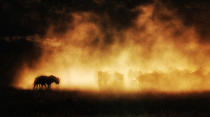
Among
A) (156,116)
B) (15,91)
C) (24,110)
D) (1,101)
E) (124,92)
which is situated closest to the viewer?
(156,116)

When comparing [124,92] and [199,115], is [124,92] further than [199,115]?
Yes

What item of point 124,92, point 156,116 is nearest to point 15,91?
point 124,92

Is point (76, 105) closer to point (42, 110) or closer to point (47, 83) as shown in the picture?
point (42, 110)

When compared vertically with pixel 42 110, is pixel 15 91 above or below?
above

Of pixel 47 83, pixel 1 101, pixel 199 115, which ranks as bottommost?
pixel 199 115

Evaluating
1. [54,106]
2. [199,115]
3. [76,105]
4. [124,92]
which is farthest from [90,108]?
[124,92]

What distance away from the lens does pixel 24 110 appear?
1916 centimetres

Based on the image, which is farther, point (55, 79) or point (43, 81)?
point (55, 79)

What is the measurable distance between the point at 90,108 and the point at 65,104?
8.36 feet

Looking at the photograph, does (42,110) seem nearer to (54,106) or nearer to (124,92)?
(54,106)

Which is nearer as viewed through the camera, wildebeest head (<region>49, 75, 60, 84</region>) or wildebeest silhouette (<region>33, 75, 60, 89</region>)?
wildebeest silhouette (<region>33, 75, 60, 89</region>)

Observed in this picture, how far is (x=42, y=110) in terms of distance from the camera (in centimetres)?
1944

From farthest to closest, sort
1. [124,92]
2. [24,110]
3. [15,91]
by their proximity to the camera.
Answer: [124,92] → [15,91] → [24,110]

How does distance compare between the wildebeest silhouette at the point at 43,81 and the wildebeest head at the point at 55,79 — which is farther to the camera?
the wildebeest head at the point at 55,79
